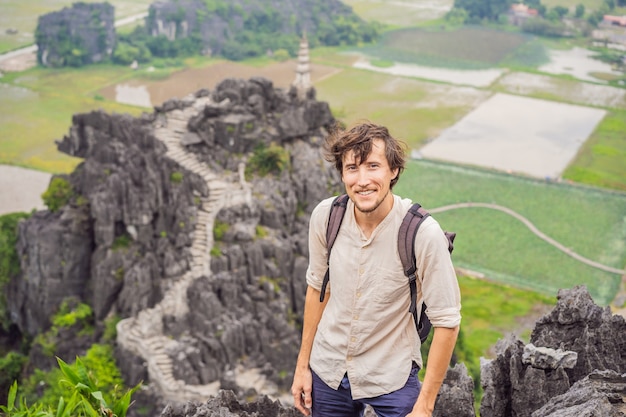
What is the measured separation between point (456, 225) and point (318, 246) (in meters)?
46.2

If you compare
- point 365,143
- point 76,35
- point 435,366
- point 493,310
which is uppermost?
point 365,143

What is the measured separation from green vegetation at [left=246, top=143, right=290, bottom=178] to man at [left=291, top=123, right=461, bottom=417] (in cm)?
2585

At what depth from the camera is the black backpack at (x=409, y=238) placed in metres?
7.26

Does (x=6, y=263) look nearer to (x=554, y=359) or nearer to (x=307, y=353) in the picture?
(x=554, y=359)

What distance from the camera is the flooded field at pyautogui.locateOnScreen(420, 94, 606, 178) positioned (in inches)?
2544

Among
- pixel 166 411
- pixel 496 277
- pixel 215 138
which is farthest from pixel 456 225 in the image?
pixel 166 411

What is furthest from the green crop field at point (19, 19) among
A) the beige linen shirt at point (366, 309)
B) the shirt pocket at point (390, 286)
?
the shirt pocket at point (390, 286)

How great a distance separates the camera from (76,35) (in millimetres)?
86562

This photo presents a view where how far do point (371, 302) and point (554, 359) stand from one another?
3.34 meters

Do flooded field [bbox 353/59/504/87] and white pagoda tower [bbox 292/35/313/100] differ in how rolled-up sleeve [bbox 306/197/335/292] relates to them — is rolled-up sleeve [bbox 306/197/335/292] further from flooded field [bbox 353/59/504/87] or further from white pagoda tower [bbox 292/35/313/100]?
flooded field [bbox 353/59/504/87]

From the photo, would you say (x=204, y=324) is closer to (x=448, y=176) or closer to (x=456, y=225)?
(x=456, y=225)

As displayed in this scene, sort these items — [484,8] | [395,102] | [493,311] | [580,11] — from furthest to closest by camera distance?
1. [484,8]
2. [580,11]
3. [395,102]
4. [493,311]

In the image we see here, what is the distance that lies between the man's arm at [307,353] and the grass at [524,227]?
124 ft

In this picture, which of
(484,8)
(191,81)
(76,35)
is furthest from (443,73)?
(76,35)
